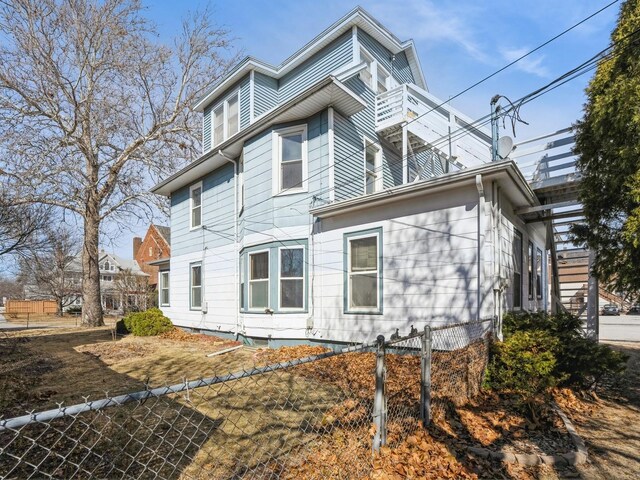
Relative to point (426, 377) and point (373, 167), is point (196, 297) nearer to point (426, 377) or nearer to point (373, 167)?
point (373, 167)

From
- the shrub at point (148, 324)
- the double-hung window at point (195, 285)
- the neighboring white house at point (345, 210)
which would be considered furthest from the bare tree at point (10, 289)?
the neighboring white house at point (345, 210)

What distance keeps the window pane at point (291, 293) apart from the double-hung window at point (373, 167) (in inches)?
145

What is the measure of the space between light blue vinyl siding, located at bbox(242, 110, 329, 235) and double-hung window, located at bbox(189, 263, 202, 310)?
162 inches

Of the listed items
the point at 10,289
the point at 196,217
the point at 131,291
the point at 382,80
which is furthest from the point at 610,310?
the point at 10,289

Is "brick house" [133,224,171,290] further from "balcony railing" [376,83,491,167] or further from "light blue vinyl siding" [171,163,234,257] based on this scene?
"balcony railing" [376,83,491,167]

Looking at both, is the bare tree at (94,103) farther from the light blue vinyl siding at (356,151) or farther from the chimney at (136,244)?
the chimney at (136,244)

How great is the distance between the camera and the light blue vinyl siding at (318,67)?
1162cm

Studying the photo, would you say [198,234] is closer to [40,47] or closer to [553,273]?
[40,47]

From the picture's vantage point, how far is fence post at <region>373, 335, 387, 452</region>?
3.19m

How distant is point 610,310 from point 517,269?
101 feet

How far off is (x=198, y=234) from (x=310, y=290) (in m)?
6.48

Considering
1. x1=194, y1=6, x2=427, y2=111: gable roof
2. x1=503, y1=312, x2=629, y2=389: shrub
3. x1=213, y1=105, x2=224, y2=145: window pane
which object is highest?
x1=194, y1=6, x2=427, y2=111: gable roof

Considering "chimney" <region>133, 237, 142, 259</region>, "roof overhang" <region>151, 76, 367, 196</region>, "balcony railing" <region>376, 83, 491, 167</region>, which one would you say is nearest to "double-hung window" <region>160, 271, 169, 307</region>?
"roof overhang" <region>151, 76, 367, 196</region>

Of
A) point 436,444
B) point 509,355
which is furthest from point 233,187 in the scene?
point 436,444
